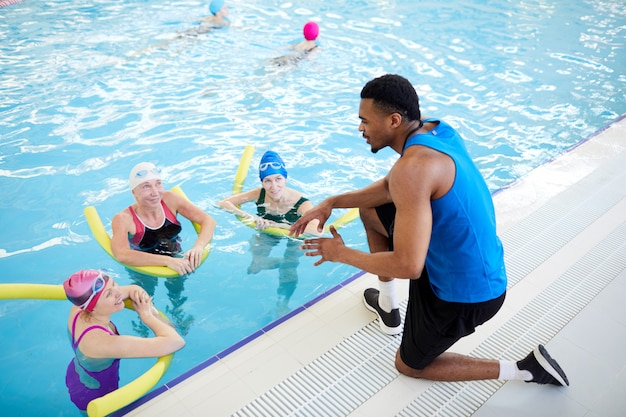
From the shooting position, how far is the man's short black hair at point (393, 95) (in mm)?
2441

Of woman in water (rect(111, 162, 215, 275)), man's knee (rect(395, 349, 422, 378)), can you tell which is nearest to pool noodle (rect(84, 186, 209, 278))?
woman in water (rect(111, 162, 215, 275))

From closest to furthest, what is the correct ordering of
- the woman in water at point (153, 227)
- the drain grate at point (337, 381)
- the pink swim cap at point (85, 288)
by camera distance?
1. the pink swim cap at point (85, 288)
2. the drain grate at point (337, 381)
3. the woman in water at point (153, 227)

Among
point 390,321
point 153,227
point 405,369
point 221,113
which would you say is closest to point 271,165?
point 153,227

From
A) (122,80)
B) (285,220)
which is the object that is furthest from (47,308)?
(122,80)

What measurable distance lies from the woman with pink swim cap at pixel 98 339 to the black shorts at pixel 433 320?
4.43ft

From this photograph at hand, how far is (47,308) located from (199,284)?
124 cm

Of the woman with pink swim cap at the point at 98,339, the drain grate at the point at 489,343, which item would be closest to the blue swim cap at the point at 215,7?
the drain grate at the point at 489,343

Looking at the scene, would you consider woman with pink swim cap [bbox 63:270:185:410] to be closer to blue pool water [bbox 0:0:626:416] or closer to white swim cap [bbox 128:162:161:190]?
blue pool water [bbox 0:0:626:416]

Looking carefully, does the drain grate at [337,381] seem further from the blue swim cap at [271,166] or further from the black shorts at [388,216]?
the blue swim cap at [271,166]

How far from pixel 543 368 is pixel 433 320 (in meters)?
0.82

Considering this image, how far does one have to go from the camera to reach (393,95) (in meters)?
2.44

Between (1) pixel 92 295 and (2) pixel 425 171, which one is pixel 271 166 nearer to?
(1) pixel 92 295

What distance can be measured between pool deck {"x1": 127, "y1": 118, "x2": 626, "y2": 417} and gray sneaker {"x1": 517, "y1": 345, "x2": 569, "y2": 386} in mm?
81

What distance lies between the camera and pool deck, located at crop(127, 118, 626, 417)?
9.78 ft
